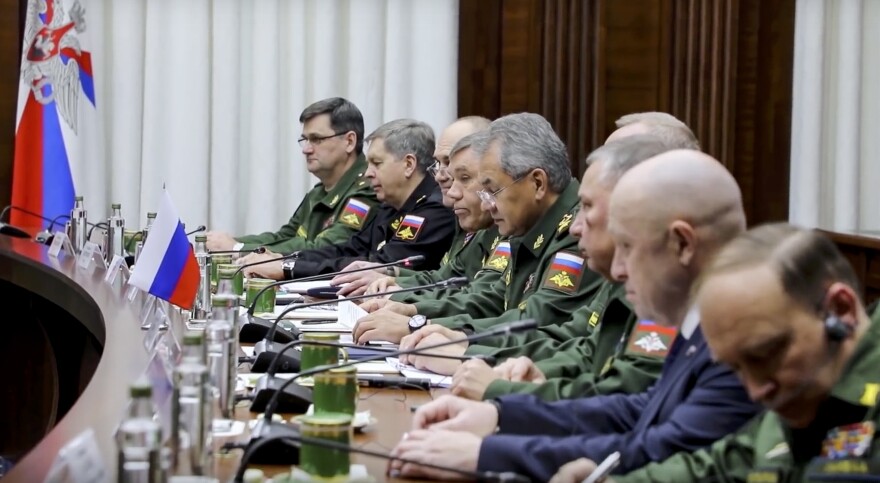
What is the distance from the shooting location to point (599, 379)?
2.76 m

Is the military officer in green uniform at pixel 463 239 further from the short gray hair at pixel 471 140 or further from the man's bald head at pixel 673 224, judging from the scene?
the man's bald head at pixel 673 224

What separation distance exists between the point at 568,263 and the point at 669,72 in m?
2.88

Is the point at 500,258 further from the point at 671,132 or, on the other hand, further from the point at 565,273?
the point at 671,132

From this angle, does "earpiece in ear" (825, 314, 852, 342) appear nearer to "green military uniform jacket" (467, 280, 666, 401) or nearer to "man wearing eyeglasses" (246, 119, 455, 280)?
"green military uniform jacket" (467, 280, 666, 401)

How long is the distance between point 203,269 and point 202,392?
217 centimetres

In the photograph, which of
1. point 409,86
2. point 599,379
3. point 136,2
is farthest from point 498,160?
point 136,2

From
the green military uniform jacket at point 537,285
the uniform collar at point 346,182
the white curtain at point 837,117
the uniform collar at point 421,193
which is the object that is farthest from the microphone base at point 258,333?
the white curtain at point 837,117

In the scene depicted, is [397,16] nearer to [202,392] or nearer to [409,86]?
[409,86]

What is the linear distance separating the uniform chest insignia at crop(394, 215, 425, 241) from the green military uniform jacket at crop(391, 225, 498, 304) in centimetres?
27

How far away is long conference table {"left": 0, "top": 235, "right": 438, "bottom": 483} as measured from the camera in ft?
7.38

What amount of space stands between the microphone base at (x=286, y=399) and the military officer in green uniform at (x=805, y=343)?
→ 969 mm

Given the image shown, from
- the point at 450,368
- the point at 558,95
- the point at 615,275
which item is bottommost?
the point at 450,368

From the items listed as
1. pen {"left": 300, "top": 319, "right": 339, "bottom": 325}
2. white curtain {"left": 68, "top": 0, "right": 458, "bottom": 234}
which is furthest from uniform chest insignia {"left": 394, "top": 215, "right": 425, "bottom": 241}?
pen {"left": 300, "top": 319, "right": 339, "bottom": 325}

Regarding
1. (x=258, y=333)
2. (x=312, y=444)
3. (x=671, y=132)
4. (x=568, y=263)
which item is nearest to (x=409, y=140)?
(x=568, y=263)
